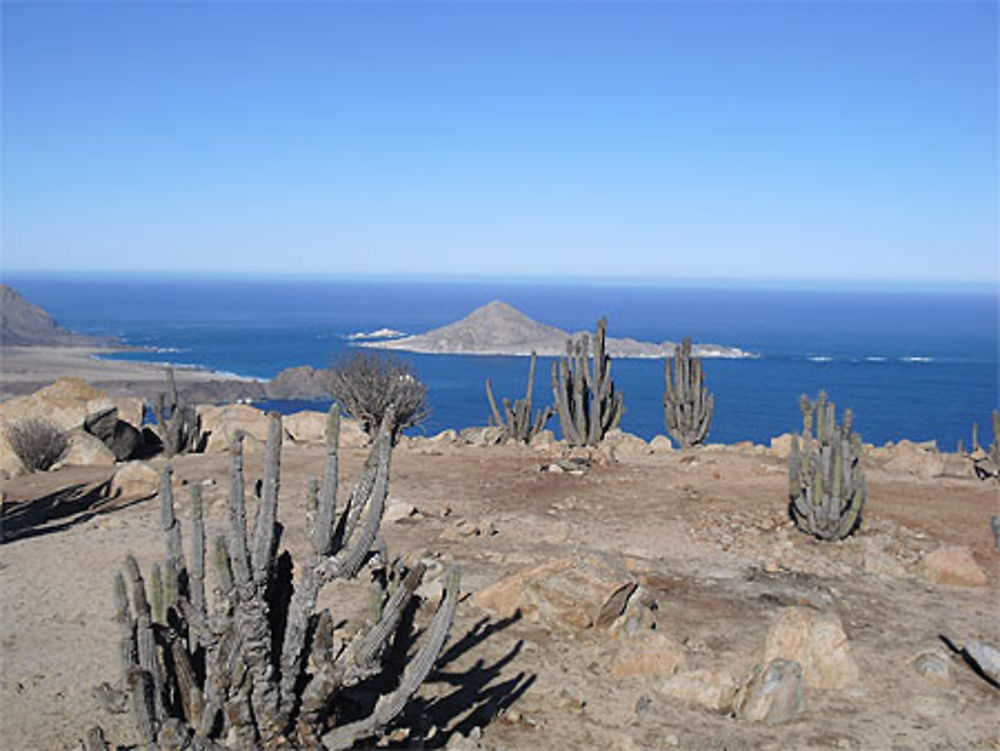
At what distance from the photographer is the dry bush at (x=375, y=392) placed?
20.7 meters

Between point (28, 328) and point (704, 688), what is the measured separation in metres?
123

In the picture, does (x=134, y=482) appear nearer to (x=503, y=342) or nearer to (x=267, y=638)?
(x=267, y=638)

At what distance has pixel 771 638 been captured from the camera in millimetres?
7941

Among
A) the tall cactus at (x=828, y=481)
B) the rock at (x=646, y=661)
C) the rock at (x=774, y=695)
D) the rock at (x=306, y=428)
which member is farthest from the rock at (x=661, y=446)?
the rock at (x=774, y=695)

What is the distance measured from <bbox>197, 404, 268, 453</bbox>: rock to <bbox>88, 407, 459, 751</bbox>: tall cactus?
13660 millimetres

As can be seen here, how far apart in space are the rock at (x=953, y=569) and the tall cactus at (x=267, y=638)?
7.32 m

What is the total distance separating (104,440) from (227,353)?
103m

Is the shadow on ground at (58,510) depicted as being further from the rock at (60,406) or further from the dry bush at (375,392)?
the dry bush at (375,392)

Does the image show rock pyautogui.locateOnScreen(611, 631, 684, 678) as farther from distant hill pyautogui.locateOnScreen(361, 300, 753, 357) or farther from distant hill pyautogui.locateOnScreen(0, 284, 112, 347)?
distant hill pyautogui.locateOnScreen(0, 284, 112, 347)

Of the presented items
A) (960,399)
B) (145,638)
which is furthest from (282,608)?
(960,399)

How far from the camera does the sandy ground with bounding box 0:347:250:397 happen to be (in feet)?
250

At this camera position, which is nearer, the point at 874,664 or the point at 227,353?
the point at 874,664

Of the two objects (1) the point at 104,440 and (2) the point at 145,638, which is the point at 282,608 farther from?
(1) the point at 104,440

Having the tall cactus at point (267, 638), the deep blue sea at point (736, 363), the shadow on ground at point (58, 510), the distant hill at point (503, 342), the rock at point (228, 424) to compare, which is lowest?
the deep blue sea at point (736, 363)
